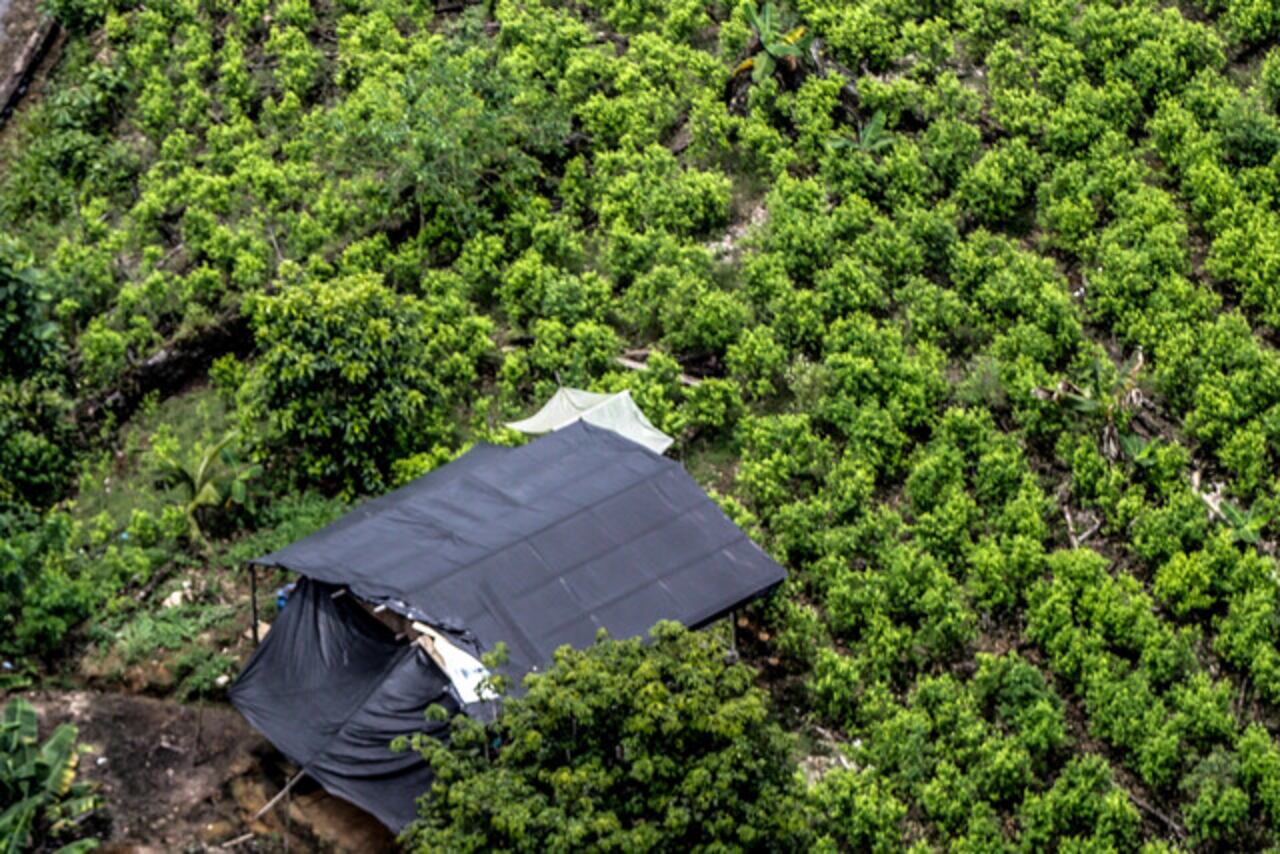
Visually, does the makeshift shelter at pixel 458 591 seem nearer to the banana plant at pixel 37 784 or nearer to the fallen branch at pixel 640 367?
the banana plant at pixel 37 784

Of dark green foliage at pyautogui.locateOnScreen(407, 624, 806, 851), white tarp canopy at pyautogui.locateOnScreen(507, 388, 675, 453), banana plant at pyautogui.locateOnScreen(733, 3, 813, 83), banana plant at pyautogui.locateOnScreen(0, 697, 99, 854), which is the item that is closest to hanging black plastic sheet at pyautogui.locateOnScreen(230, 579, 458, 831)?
dark green foliage at pyautogui.locateOnScreen(407, 624, 806, 851)

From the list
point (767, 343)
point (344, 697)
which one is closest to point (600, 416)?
point (767, 343)

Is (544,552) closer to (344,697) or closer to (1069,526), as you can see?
(344,697)

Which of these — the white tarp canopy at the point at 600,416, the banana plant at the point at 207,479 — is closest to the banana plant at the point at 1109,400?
the white tarp canopy at the point at 600,416

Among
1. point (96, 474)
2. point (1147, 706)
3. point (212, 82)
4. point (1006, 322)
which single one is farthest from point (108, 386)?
point (1147, 706)

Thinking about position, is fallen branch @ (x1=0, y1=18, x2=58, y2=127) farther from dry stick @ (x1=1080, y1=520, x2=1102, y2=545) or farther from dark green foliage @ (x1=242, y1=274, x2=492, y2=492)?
dry stick @ (x1=1080, y1=520, x2=1102, y2=545)

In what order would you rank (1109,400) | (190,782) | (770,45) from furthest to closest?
1. (770,45)
2. (1109,400)
3. (190,782)

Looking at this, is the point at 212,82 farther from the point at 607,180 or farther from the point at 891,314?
the point at 891,314

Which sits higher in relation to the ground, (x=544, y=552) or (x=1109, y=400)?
(x=1109, y=400)
